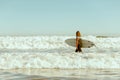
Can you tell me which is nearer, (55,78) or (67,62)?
(55,78)

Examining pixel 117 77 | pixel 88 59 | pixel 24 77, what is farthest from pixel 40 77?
pixel 88 59

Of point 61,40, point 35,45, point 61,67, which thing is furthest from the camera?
point 61,40

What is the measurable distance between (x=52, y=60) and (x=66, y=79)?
736 cm

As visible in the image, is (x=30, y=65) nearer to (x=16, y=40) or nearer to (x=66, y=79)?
(x=66, y=79)

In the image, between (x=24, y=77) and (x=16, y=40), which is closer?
(x=24, y=77)

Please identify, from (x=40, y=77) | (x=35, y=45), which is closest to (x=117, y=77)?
(x=40, y=77)

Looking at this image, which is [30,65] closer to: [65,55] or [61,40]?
[65,55]

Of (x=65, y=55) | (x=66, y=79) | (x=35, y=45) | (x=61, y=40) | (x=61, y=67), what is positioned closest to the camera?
(x=66, y=79)

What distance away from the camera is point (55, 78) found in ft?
57.5

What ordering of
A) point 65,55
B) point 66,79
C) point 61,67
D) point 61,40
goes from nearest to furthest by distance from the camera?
point 66,79, point 61,67, point 65,55, point 61,40

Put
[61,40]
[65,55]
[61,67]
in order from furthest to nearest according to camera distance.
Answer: [61,40] → [65,55] → [61,67]

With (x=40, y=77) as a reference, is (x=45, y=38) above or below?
→ above

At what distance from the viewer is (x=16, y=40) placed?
177ft

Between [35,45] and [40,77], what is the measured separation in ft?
110
